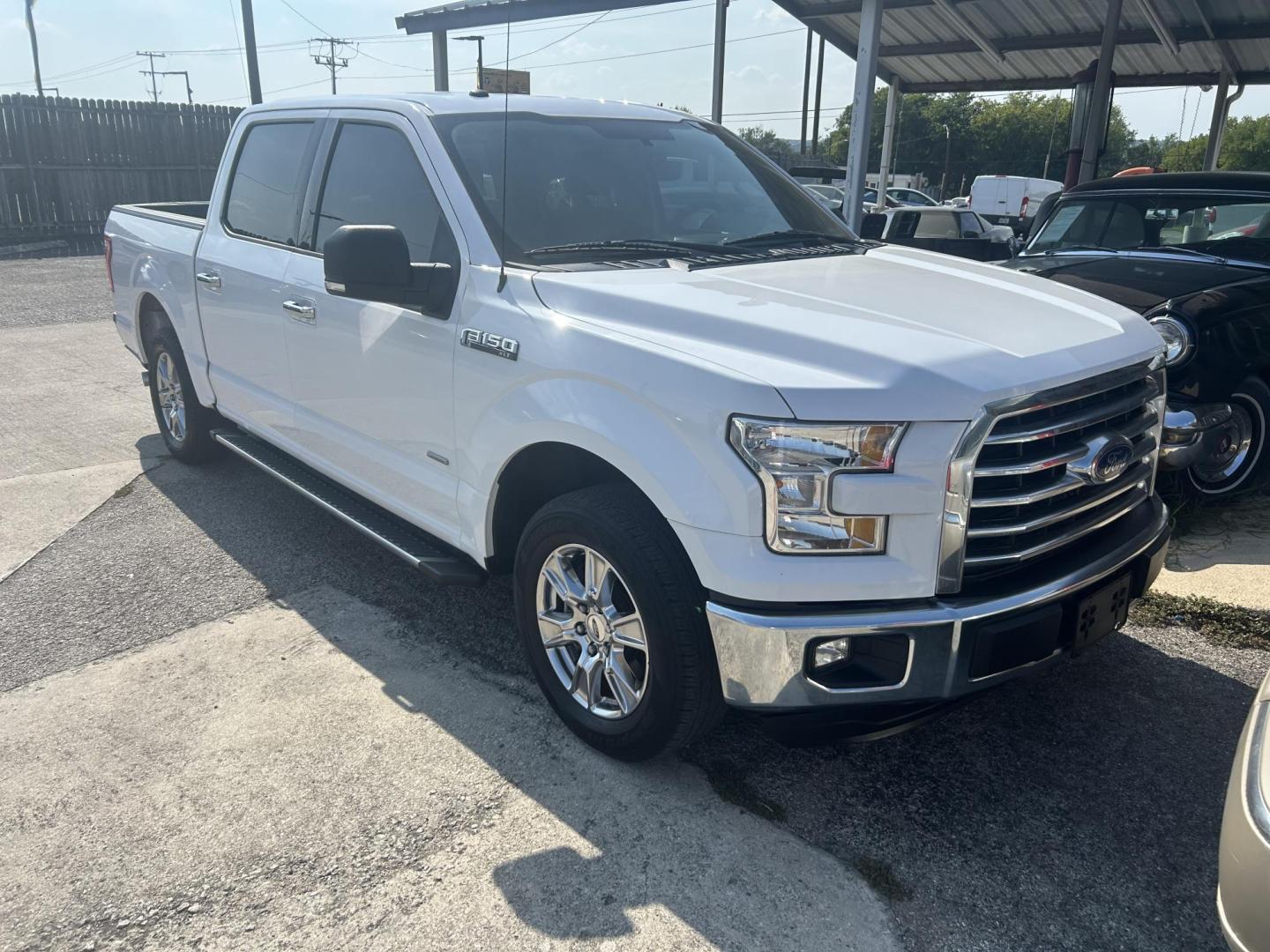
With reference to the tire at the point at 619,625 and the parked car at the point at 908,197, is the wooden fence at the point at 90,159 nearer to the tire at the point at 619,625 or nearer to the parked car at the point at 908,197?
the parked car at the point at 908,197

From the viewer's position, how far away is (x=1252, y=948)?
5.84 ft

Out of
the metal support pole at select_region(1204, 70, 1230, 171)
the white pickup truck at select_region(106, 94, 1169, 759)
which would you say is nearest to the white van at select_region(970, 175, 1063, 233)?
the metal support pole at select_region(1204, 70, 1230, 171)

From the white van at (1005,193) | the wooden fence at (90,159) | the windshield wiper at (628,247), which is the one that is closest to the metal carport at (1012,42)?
the windshield wiper at (628,247)

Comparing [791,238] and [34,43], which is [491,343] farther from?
[34,43]

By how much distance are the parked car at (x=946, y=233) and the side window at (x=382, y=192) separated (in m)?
2.55

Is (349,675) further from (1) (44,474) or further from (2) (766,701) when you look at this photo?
(1) (44,474)

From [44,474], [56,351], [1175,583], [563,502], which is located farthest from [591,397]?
[56,351]

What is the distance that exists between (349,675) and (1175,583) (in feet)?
11.3

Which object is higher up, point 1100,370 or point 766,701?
point 1100,370

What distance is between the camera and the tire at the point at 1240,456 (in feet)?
16.6

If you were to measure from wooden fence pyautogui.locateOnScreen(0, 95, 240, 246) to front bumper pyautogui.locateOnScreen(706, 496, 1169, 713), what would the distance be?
20372 mm

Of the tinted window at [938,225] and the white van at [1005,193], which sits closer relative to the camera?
the tinted window at [938,225]

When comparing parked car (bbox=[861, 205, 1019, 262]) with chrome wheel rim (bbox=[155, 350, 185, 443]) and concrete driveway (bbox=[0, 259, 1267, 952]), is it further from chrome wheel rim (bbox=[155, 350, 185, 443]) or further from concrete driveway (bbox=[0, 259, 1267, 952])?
chrome wheel rim (bbox=[155, 350, 185, 443])

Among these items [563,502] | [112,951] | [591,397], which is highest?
[591,397]
